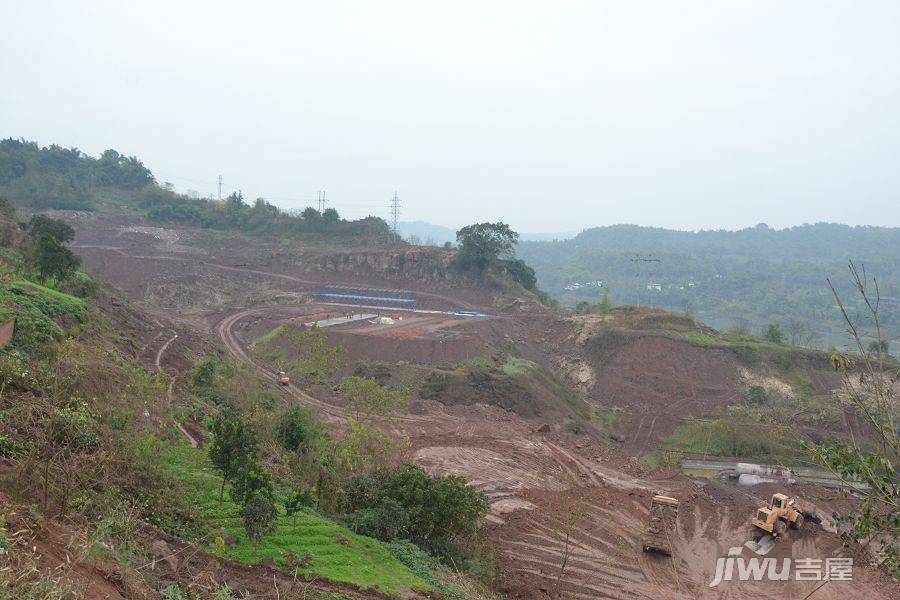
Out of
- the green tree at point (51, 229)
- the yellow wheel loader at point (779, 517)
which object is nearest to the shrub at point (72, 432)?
the yellow wheel loader at point (779, 517)

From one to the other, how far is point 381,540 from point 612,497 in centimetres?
998

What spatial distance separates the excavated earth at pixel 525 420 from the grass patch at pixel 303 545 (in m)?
3.75

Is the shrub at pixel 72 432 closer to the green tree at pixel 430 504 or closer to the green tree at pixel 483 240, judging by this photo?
the green tree at pixel 430 504

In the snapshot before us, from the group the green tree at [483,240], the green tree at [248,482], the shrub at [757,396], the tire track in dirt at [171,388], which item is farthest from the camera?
the green tree at [483,240]

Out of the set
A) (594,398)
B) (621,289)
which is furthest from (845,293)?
(594,398)

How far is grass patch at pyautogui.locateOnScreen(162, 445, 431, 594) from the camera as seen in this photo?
29.7 ft

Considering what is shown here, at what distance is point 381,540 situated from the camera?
11.6 meters

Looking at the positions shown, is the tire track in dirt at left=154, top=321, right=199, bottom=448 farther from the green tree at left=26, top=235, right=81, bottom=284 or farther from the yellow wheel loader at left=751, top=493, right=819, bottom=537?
the yellow wheel loader at left=751, top=493, right=819, bottom=537

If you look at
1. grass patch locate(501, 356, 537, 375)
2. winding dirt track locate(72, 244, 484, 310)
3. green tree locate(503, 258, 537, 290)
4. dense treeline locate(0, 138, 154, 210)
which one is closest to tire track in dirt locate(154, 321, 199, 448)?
grass patch locate(501, 356, 537, 375)

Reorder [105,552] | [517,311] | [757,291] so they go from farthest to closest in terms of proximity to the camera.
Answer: [757,291]
[517,311]
[105,552]

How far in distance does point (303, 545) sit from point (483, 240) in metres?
46.2

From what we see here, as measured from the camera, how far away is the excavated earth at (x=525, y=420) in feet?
48.2

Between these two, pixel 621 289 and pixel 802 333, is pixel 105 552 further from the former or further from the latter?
pixel 621 289

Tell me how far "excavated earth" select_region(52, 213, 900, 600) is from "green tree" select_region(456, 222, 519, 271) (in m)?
3.07
